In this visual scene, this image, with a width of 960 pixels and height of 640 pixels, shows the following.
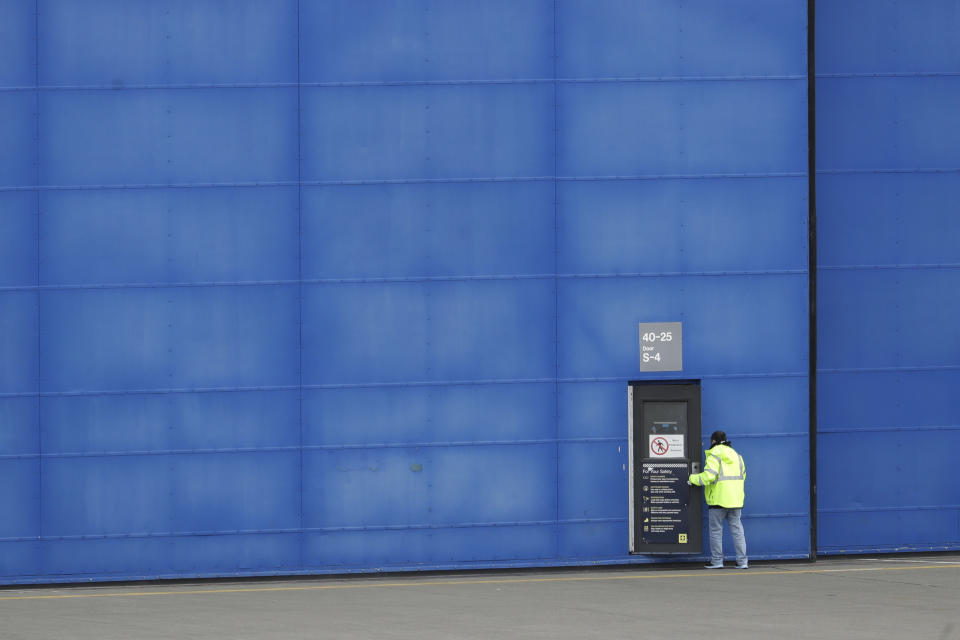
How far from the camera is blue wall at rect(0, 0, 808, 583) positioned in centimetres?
1659

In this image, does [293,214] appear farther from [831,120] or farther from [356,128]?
[831,120]

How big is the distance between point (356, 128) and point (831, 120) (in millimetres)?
6631

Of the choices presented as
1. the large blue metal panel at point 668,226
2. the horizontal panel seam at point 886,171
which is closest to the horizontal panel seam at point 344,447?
the large blue metal panel at point 668,226

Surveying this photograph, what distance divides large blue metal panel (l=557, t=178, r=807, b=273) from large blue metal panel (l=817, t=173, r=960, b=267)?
57.4 inches

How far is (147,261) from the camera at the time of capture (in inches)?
656

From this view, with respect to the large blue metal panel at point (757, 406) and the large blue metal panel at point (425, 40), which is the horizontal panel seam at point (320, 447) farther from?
the large blue metal panel at point (425, 40)

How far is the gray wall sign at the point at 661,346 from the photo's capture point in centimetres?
1698

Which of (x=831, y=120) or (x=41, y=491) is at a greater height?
(x=831, y=120)

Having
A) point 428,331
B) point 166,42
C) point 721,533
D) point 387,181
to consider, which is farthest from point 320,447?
point 166,42

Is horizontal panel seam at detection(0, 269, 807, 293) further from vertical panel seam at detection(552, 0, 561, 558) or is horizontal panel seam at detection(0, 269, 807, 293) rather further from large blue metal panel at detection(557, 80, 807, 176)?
large blue metal panel at detection(557, 80, 807, 176)

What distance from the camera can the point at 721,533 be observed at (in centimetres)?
1672

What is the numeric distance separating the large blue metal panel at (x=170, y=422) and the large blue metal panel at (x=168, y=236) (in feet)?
4.98

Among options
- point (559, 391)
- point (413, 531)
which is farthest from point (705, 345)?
point (413, 531)

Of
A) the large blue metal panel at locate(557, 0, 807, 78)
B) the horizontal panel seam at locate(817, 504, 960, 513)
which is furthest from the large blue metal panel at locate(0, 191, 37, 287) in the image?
the horizontal panel seam at locate(817, 504, 960, 513)
